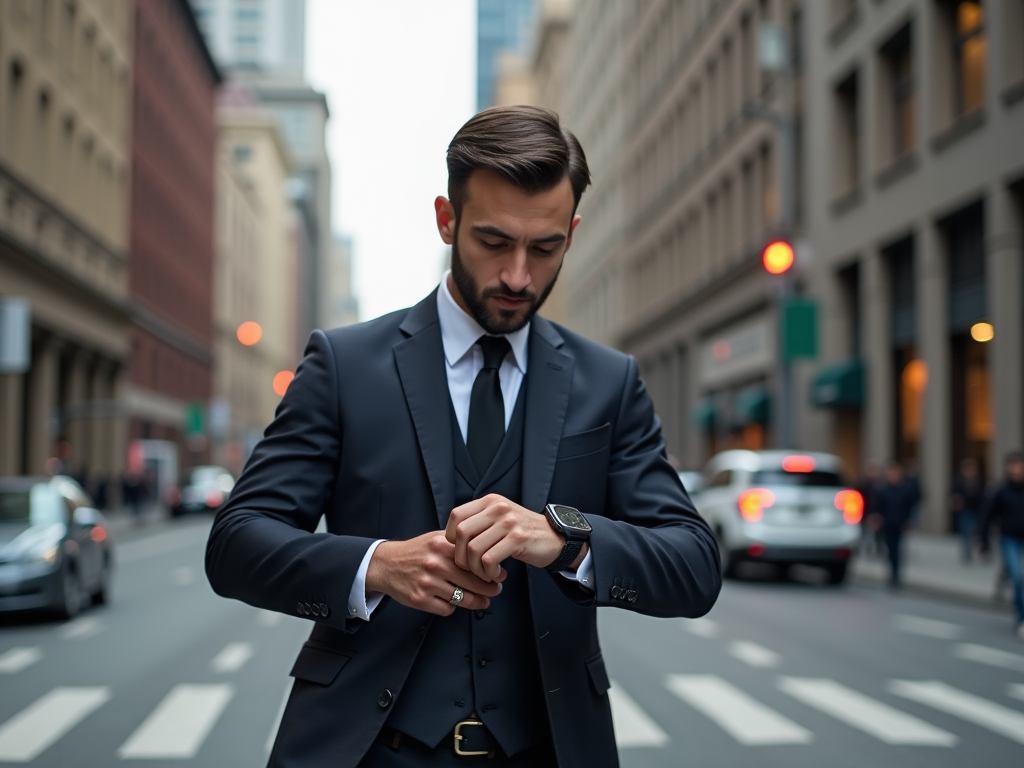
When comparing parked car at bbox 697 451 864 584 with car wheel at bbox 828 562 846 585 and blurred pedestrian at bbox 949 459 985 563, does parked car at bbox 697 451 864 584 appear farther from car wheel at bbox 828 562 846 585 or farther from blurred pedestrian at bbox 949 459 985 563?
blurred pedestrian at bbox 949 459 985 563

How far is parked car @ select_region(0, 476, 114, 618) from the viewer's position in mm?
13047

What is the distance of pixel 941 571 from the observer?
19188mm

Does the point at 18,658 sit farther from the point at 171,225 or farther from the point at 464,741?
the point at 171,225

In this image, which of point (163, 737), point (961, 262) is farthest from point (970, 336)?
point (163, 737)

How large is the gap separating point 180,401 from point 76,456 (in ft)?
66.6

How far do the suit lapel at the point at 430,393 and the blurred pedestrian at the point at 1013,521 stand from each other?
11439 mm

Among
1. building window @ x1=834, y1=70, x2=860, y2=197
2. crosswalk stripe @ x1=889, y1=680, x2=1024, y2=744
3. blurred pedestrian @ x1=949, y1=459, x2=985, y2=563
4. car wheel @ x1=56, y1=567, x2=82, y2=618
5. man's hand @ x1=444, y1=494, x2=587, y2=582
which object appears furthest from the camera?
building window @ x1=834, y1=70, x2=860, y2=197

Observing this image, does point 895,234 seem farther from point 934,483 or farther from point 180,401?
point 180,401

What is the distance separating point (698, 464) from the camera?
47.7 metres

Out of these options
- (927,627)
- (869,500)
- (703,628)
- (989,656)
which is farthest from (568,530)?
(869,500)

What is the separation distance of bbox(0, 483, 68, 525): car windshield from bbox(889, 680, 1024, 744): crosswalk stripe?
30.1 feet

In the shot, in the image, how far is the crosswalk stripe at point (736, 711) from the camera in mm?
7684

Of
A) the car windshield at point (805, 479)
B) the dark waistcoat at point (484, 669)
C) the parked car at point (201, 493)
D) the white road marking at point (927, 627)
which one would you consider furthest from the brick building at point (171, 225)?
the dark waistcoat at point (484, 669)

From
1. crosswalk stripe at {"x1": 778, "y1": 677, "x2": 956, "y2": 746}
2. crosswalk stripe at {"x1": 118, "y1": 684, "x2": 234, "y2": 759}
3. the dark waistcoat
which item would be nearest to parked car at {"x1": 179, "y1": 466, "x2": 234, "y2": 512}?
crosswalk stripe at {"x1": 118, "y1": 684, "x2": 234, "y2": 759}
